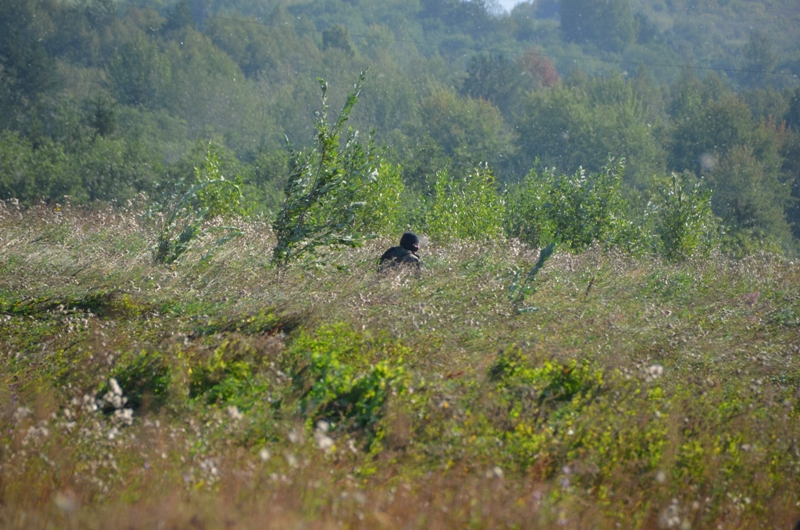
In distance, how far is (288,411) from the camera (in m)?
4.80

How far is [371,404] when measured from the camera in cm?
491

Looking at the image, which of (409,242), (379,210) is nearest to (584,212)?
(379,210)

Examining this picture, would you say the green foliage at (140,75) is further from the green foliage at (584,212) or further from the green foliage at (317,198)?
the green foliage at (317,198)

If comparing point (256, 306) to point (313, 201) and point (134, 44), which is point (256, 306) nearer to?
point (313, 201)

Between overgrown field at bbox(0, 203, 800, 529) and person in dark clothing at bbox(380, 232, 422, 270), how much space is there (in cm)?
24

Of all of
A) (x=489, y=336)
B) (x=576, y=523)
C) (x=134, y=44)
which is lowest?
(x=134, y=44)

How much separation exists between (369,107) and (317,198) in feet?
225

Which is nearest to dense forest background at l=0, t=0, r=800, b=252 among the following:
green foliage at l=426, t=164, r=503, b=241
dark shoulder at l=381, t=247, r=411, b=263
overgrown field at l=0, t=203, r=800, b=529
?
green foliage at l=426, t=164, r=503, b=241

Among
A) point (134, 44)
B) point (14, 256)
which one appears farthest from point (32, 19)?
point (14, 256)

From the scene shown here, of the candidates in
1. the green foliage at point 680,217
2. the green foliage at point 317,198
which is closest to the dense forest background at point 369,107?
the green foliage at point 680,217

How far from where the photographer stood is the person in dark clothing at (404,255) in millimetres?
9297

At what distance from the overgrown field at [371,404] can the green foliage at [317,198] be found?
69 centimetres

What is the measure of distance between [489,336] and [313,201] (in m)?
3.92

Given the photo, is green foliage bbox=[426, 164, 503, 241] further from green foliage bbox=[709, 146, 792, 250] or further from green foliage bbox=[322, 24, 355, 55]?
green foliage bbox=[322, 24, 355, 55]
